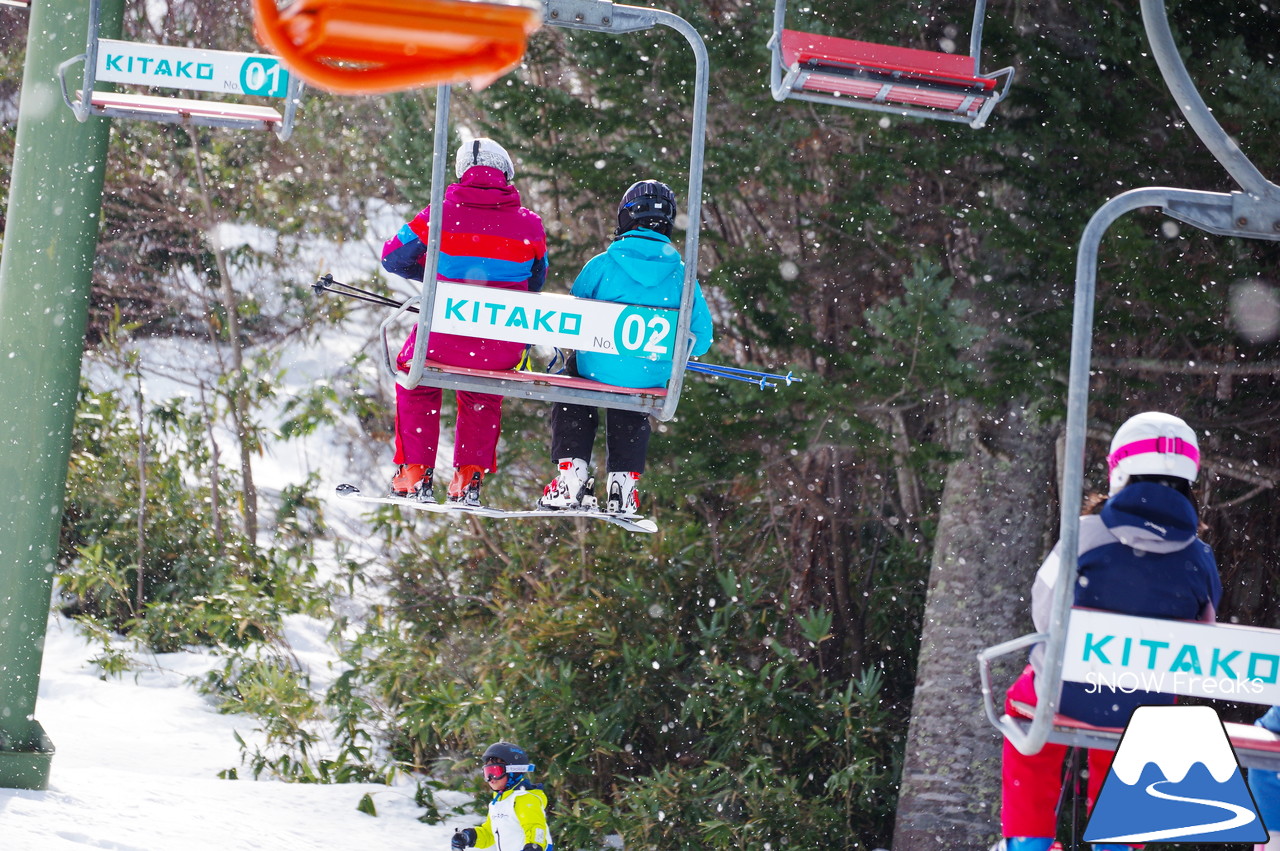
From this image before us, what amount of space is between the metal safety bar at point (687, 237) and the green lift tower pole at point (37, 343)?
2553 millimetres

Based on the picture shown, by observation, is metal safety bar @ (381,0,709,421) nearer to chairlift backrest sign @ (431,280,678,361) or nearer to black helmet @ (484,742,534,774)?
chairlift backrest sign @ (431,280,678,361)

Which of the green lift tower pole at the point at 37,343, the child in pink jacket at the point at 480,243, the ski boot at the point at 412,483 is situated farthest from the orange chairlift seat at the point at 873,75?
the green lift tower pole at the point at 37,343

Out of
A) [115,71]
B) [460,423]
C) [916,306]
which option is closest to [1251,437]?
[916,306]

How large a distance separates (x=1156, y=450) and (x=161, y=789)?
582 cm

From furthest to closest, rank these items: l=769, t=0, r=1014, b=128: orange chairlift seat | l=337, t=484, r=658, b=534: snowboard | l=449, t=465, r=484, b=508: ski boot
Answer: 1. l=449, t=465, r=484, b=508: ski boot
2. l=337, t=484, r=658, b=534: snowboard
3. l=769, t=0, r=1014, b=128: orange chairlift seat

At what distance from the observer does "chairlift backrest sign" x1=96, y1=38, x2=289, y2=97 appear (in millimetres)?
5148

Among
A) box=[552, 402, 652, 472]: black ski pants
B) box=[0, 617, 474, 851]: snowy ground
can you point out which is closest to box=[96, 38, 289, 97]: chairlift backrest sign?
box=[552, 402, 652, 472]: black ski pants

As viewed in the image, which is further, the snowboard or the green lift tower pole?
the green lift tower pole

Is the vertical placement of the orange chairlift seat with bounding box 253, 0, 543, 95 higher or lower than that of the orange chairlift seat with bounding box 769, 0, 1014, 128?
lower

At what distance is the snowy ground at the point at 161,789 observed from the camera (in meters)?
6.27

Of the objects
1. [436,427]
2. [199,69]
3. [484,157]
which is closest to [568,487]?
[436,427]

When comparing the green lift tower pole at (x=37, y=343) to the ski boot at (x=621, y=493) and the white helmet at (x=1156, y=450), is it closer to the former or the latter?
the ski boot at (x=621, y=493)

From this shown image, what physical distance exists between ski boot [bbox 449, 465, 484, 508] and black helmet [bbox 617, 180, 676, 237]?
1075mm

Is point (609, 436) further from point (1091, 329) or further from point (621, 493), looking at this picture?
point (1091, 329)
